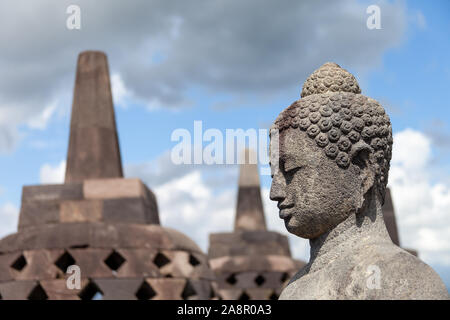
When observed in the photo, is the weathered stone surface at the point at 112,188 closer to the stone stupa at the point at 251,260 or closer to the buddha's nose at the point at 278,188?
the buddha's nose at the point at 278,188

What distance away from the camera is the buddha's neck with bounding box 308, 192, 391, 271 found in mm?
4055

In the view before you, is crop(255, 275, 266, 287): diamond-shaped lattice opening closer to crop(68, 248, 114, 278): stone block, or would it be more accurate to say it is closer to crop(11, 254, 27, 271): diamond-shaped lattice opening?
crop(68, 248, 114, 278): stone block

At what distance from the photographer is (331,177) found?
411 centimetres

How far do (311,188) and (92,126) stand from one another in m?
6.72

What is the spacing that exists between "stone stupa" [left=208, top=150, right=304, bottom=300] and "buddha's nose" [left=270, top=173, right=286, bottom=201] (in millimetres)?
11730

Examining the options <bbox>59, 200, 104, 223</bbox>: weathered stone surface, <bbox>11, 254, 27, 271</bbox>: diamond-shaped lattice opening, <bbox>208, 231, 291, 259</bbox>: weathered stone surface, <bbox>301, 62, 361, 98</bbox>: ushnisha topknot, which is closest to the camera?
<bbox>301, 62, 361, 98</bbox>: ushnisha topknot

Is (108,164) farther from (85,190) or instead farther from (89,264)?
(89,264)

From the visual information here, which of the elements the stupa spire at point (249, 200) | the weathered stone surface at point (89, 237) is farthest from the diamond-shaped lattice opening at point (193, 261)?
the stupa spire at point (249, 200)

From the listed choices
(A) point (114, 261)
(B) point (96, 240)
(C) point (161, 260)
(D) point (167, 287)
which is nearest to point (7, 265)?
(B) point (96, 240)

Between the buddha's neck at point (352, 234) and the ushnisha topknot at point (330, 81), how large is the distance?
2.30 ft

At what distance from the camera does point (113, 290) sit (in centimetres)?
890

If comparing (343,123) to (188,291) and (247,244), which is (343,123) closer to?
(188,291)

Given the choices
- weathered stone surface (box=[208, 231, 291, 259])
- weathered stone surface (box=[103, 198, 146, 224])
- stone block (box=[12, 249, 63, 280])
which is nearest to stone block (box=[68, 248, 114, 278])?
stone block (box=[12, 249, 63, 280])
